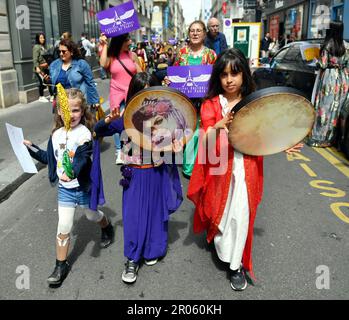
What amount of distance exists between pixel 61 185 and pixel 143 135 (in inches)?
29.4

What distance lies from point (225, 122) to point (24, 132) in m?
6.02

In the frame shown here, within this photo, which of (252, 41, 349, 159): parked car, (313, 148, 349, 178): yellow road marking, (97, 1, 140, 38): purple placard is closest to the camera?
(97, 1, 140, 38): purple placard

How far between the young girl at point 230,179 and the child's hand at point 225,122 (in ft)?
0.03

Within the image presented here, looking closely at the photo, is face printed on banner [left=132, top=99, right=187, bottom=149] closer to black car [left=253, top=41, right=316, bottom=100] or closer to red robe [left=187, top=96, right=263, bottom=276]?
red robe [left=187, top=96, right=263, bottom=276]

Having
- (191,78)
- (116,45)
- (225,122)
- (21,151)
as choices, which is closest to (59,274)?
(21,151)

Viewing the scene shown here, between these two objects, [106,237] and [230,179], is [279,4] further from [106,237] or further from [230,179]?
[230,179]

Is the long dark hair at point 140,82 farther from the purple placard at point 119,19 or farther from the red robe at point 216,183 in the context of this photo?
the purple placard at point 119,19

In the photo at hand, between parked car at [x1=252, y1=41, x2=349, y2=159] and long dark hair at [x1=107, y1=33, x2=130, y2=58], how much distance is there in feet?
10.2

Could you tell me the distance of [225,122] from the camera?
96.4 inches

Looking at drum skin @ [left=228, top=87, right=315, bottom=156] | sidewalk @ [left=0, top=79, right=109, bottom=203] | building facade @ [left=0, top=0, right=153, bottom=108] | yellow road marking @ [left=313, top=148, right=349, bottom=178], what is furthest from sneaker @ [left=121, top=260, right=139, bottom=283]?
building facade @ [left=0, top=0, right=153, bottom=108]

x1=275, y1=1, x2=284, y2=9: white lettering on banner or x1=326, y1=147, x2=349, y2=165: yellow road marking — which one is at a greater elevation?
x1=275, y1=1, x2=284, y2=9: white lettering on banner

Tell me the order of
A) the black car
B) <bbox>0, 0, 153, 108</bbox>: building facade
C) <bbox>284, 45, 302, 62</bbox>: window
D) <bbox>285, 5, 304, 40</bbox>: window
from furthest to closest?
<bbox>285, 5, 304, 40</bbox>: window → <bbox>0, 0, 153, 108</bbox>: building facade → <bbox>284, 45, 302, 62</bbox>: window → the black car

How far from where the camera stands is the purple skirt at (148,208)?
2.88m

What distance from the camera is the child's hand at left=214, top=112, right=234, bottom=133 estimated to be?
2.42m
